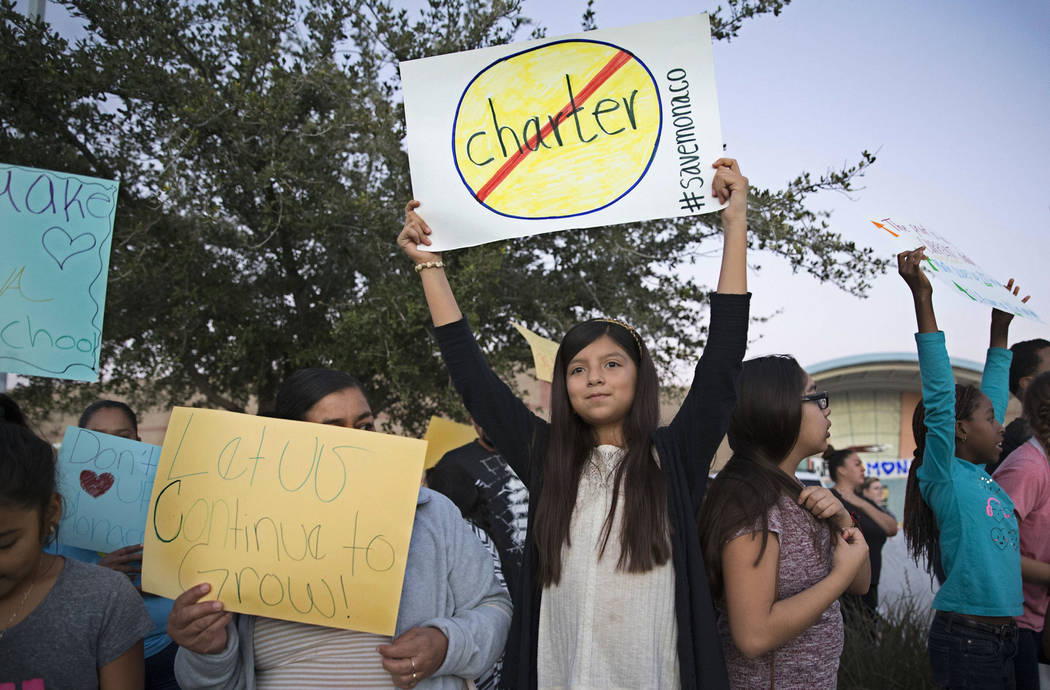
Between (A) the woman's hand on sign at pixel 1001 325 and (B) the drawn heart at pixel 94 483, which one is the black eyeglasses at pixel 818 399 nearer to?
(A) the woman's hand on sign at pixel 1001 325

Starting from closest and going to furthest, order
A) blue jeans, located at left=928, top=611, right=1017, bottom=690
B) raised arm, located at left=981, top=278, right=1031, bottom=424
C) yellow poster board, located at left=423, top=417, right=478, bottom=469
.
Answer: blue jeans, located at left=928, top=611, right=1017, bottom=690 < raised arm, located at left=981, top=278, right=1031, bottom=424 < yellow poster board, located at left=423, top=417, right=478, bottom=469

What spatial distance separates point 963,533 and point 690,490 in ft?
4.83

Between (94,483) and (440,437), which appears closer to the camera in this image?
(94,483)

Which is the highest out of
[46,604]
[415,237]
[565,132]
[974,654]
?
[565,132]

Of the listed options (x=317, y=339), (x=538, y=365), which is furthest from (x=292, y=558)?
(x=317, y=339)

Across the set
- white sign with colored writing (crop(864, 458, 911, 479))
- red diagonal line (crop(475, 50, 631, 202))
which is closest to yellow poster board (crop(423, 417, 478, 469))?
red diagonal line (crop(475, 50, 631, 202))

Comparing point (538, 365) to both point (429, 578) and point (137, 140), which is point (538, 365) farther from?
point (137, 140)

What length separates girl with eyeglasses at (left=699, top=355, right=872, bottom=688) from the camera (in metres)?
2.00

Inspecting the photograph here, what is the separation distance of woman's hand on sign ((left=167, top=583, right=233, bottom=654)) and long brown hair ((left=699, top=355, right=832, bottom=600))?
120 cm

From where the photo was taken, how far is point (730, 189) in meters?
2.18

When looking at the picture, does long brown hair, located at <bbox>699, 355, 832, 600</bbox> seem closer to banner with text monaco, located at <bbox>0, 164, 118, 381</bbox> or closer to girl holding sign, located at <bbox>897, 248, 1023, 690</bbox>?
girl holding sign, located at <bbox>897, 248, 1023, 690</bbox>

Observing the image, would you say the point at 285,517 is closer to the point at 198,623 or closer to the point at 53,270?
the point at 198,623

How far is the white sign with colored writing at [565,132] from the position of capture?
7.53 feet

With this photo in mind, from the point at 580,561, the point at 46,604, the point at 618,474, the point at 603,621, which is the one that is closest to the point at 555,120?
the point at 618,474
